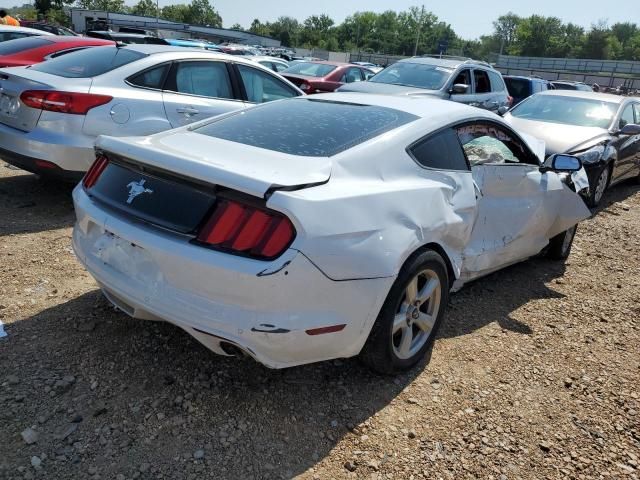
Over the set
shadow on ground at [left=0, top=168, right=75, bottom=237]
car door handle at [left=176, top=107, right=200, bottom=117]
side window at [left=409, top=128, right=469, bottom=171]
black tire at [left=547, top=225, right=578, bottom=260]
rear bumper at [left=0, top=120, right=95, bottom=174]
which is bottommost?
shadow on ground at [left=0, top=168, right=75, bottom=237]

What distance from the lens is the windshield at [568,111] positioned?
7.91 metres

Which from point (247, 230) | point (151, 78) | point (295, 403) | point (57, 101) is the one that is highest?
point (151, 78)

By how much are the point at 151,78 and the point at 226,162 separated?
132 inches

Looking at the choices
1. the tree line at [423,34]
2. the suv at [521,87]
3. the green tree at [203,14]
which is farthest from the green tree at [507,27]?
the suv at [521,87]

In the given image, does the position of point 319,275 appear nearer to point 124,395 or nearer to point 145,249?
point 145,249

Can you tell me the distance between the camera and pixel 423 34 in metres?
120

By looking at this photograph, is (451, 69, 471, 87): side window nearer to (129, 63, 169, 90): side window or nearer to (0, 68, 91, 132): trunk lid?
(129, 63, 169, 90): side window

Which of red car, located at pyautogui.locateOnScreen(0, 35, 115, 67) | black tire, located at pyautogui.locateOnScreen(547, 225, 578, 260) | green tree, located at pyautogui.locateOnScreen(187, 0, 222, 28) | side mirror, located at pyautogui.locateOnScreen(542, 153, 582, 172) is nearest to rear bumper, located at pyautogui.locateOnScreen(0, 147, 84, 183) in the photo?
red car, located at pyautogui.locateOnScreen(0, 35, 115, 67)

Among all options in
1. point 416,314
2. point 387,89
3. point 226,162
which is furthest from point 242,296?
point 387,89

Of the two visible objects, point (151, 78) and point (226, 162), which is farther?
point (151, 78)

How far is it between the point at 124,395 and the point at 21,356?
685 mm

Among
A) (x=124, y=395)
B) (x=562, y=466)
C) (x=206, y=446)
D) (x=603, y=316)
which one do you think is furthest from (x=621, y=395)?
(x=124, y=395)

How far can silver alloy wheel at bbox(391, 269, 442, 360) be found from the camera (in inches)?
115

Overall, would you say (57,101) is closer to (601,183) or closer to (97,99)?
(97,99)
